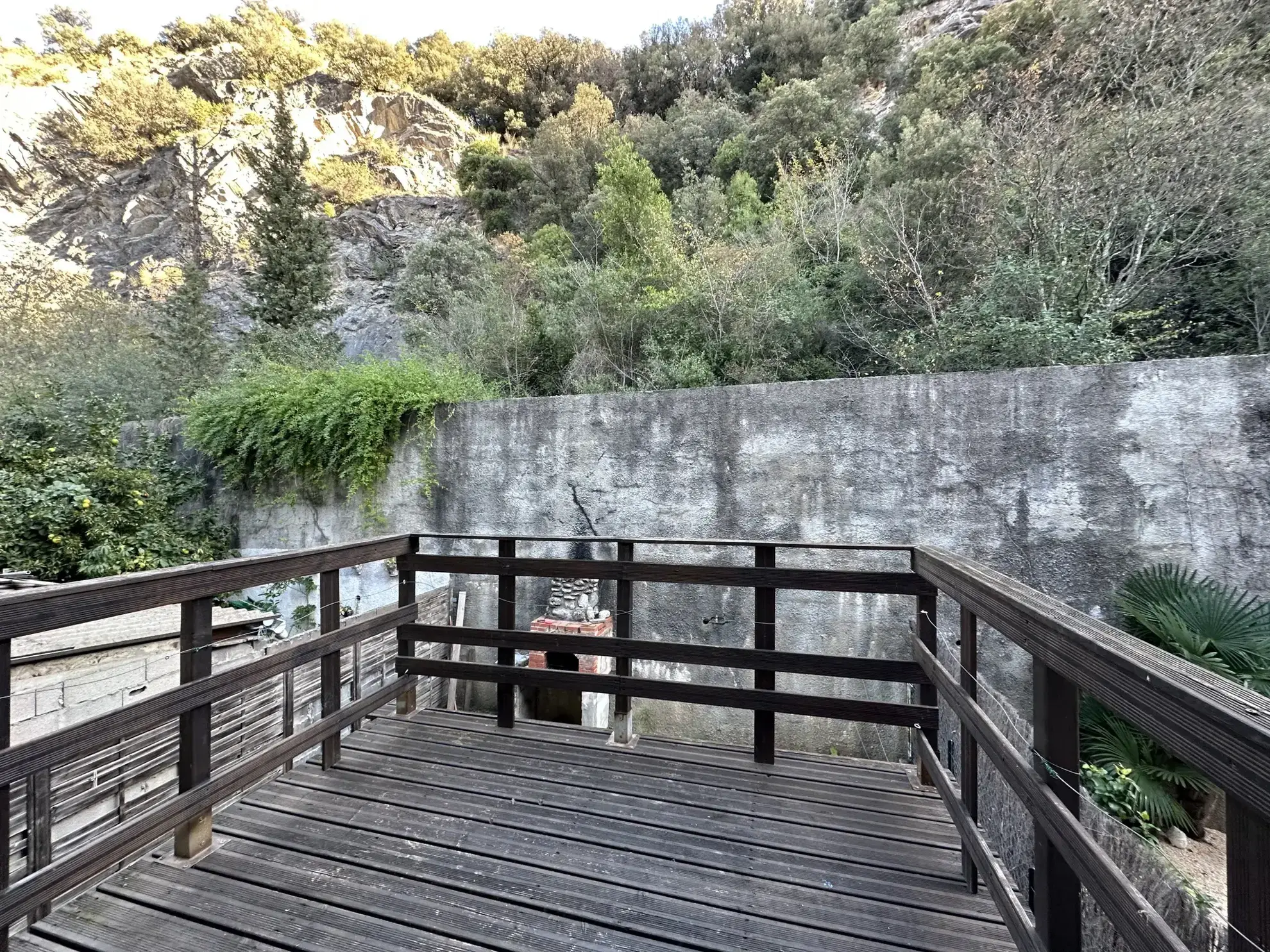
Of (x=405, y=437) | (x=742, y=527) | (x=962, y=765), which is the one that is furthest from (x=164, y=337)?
(x=962, y=765)

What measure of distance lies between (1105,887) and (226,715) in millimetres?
2854

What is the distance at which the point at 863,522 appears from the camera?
3.64 m

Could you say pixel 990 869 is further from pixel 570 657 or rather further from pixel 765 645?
pixel 570 657

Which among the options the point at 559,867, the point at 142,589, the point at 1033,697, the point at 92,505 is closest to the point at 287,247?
the point at 92,505

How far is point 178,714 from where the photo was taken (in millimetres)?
1522

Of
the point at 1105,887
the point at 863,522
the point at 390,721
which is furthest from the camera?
the point at 863,522

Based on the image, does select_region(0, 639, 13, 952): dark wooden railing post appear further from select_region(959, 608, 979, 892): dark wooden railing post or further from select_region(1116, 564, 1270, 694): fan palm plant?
select_region(1116, 564, 1270, 694): fan palm plant

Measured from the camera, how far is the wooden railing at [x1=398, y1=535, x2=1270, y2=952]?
581 mm

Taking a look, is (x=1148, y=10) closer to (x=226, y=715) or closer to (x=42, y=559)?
(x=226, y=715)

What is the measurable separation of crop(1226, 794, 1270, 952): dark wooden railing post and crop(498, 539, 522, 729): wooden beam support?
7.12ft

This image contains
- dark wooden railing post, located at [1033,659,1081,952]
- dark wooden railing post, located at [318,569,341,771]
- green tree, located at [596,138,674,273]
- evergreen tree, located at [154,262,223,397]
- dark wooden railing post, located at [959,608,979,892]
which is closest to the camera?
dark wooden railing post, located at [1033,659,1081,952]

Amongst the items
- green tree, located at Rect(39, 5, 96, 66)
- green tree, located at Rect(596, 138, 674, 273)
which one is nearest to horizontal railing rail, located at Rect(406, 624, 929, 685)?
green tree, located at Rect(596, 138, 674, 273)

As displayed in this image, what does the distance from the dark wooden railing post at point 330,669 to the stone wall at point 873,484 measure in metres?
2.22

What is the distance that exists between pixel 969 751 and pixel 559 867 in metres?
1.18
